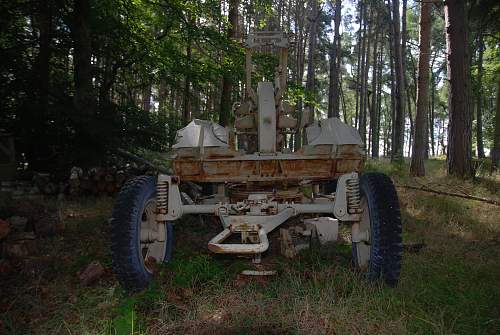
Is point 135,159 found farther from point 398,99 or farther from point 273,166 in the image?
point 398,99

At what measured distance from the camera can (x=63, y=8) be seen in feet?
32.1

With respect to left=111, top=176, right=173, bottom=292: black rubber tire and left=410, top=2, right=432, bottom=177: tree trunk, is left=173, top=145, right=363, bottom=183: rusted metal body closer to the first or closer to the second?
left=111, top=176, right=173, bottom=292: black rubber tire

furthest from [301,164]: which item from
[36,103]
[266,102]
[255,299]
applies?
[36,103]

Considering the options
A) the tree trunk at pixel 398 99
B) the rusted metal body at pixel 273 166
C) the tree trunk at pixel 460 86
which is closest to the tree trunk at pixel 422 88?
the tree trunk at pixel 460 86

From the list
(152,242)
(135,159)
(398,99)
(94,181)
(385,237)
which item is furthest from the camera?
(398,99)

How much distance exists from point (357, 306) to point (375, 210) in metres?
0.84

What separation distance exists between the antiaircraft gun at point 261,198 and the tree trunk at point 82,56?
18.5 feet

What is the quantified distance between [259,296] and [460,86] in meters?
8.50

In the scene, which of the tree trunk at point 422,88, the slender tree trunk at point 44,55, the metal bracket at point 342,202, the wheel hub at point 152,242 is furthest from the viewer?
the tree trunk at point 422,88

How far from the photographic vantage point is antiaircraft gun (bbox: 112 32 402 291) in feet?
11.0

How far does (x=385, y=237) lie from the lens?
3291 millimetres

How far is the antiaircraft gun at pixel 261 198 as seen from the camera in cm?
335

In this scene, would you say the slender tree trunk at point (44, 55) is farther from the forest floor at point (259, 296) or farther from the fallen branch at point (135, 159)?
the forest floor at point (259, 296)

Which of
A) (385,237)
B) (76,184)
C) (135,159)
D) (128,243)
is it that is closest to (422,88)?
(135,159)
